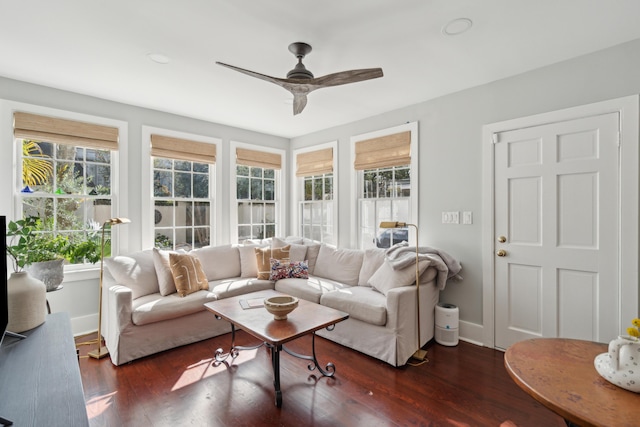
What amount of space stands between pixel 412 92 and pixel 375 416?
3.03 meters

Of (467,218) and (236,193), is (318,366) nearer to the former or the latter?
(467,218)

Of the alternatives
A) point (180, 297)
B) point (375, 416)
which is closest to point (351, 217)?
point (180, 297)

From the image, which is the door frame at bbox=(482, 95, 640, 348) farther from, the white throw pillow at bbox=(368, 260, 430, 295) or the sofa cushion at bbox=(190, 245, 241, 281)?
the sofa cushion at bbox=(190, 245, 241, 281)

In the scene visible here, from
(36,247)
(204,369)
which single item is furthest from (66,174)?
(204,369)

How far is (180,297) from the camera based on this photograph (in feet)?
10.3

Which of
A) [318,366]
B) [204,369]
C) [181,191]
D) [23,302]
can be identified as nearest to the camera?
[23,302]

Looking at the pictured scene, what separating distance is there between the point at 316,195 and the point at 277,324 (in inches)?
118

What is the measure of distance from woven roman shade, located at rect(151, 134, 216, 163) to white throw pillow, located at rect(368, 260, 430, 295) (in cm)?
281

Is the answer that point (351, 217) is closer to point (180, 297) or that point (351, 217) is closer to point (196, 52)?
point (180, 297)

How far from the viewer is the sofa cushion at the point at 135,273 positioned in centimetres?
313

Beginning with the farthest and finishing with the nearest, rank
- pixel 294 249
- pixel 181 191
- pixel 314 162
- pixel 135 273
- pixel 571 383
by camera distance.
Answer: pixel 314 162 → pixel 294 249 → pixel 181 191 → pixel 135 273 → pixel 571 383

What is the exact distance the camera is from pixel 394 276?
3082mm

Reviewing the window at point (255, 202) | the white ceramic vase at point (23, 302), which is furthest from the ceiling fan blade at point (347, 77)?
the window at point (255, 202)

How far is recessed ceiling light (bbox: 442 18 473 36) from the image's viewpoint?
6.96 feet
